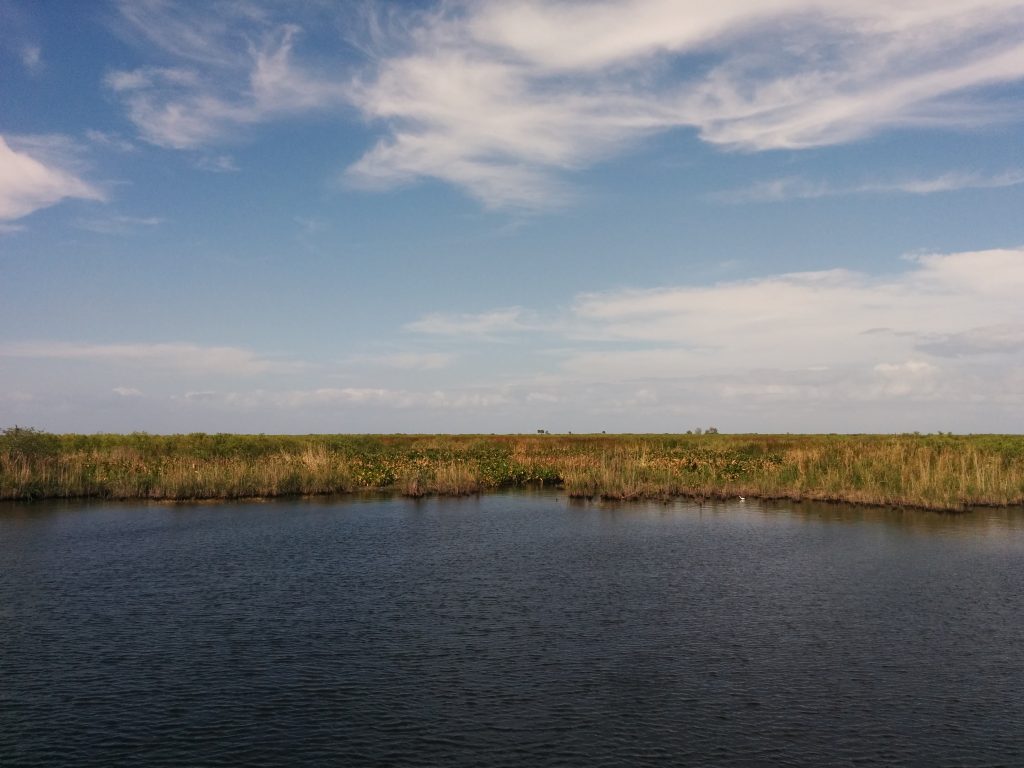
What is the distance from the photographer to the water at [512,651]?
9617 millimetres

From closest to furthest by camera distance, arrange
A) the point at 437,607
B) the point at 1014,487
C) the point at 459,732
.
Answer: the point at 459,732 < the point at 437,607 < the point at 1014,487

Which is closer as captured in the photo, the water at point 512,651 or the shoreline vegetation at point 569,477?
the water at point 512,651

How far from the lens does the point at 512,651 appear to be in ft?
42.3

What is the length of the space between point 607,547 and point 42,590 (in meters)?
13.9

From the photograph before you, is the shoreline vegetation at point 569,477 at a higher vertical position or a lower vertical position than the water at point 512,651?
higher

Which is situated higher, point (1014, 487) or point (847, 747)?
point (1014, 487)

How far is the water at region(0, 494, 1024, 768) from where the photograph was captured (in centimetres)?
962

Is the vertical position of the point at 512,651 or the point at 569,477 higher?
the point at 569,477

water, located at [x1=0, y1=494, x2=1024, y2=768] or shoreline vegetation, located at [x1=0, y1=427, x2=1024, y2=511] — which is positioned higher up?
shoreline vegetation, located at [x1=0, y1=427, x2=1024, y2=511]

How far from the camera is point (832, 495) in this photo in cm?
3291

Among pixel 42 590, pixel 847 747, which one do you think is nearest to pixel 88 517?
pixel 42 590

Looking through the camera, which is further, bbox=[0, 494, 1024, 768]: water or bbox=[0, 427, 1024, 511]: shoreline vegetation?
bbox=[0, 427, 1024, 511]: shoreline vegetation

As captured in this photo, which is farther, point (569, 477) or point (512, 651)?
point (569, 477)

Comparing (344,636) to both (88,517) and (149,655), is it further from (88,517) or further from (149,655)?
(88,517)
